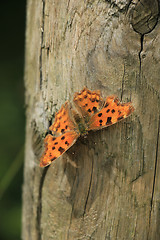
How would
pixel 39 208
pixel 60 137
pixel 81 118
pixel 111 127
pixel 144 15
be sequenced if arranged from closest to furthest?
pixel 144 15 → pixel 111 127 → pixel 60 137 → pixel 81 118 → pixel 39 208

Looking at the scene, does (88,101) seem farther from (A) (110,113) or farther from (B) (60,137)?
(B) (60,137)

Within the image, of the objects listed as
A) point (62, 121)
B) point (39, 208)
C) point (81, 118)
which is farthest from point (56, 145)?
point (39, 208)

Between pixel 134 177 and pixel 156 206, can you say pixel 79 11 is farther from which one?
pixel 156 206

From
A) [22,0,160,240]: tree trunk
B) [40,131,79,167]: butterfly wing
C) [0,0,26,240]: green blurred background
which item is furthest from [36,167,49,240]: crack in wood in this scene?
→ [0,0,26,240]: green blurred background

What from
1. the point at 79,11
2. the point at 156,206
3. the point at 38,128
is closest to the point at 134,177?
the point at 156,206

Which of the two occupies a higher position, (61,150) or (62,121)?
(62,121)

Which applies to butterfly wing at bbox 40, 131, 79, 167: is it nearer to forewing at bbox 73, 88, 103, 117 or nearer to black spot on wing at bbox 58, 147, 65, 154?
black spot on wing at bbox 58, 147, 65, 154

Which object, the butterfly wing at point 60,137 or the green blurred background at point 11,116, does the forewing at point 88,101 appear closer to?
the butterfly wing at point 60,137
